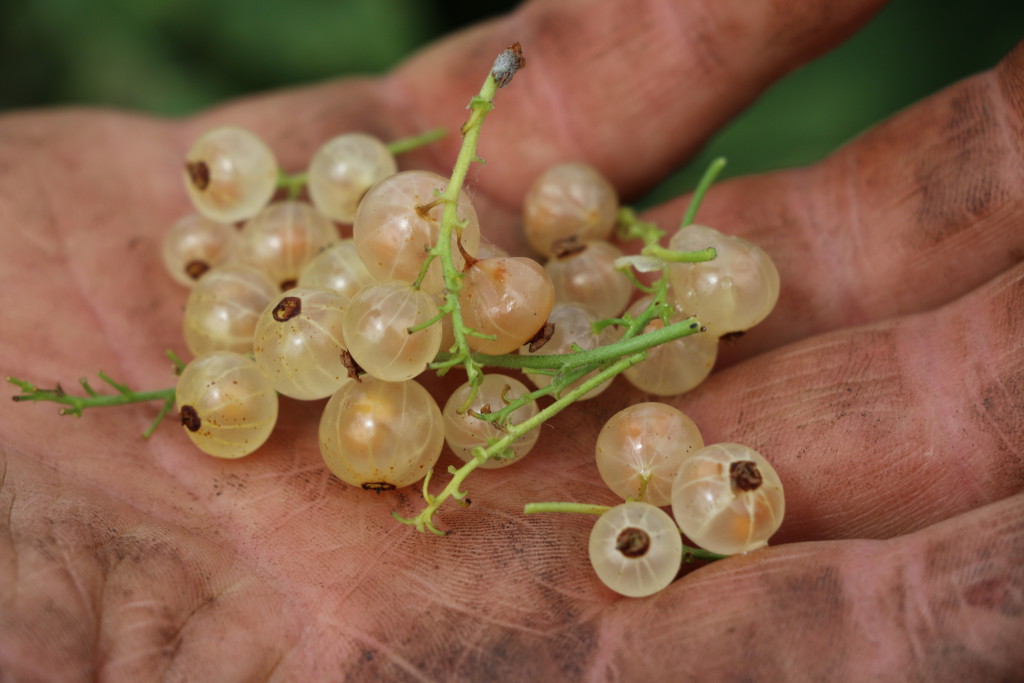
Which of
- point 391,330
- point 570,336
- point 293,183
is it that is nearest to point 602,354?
point 570,336

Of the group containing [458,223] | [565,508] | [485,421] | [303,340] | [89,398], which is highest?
[458,223]

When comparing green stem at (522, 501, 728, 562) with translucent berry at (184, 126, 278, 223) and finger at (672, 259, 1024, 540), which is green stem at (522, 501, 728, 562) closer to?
finger at (672, 259, 1024, 540)

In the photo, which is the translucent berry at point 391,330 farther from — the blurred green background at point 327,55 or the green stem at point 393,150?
the blurred green background at point 327,55

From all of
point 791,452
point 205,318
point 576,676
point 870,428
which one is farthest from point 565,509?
point 205,318

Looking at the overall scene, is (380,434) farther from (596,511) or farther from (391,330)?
(596,511)

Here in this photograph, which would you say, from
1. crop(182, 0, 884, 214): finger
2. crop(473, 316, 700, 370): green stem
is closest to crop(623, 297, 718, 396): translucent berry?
crop(473, 316, 700, 370): green stem

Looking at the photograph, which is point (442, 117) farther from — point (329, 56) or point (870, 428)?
point (870, 428)

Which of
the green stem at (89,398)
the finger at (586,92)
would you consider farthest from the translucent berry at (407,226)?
the finger at (586,92)
